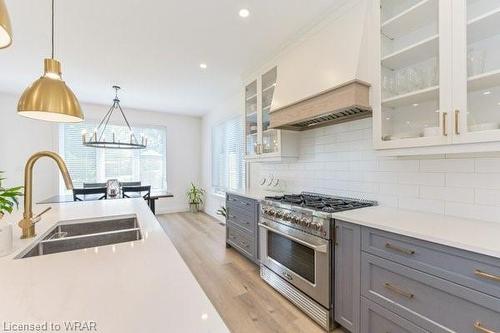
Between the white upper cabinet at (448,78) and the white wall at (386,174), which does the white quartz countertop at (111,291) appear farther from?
the white wall at (386,174)

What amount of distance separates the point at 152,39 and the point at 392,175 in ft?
9.10

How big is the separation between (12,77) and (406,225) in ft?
17.7

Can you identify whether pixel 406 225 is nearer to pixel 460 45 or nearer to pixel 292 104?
pixel 460 45

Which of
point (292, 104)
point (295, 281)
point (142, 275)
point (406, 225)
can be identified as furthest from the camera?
point (292, 104)

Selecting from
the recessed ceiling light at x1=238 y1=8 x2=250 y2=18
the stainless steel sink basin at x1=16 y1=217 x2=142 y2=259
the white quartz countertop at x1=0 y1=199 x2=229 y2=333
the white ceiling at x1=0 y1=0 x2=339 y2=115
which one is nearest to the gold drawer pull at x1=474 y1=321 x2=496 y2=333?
the white quartz countertop at x1=0 y1=199 x2=229 y2=333

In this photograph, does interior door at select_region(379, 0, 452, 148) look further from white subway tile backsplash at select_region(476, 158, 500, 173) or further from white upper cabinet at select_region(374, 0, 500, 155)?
white subway tile backsplash at select_region(476, 158, 500, 173)

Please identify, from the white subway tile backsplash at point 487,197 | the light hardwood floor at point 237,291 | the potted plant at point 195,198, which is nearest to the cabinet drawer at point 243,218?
the light hardwood floor at point 237,291

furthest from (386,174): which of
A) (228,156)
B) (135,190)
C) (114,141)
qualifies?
(114,141)

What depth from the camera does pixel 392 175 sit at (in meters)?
1.98

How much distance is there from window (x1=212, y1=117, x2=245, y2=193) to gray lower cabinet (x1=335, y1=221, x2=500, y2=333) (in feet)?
9.37

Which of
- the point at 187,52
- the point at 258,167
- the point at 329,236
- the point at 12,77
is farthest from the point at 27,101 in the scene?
the point at 12,77

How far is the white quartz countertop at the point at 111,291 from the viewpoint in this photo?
55 cm

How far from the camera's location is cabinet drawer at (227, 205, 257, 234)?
2.83 meters

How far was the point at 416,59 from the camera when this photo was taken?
1724 mm
